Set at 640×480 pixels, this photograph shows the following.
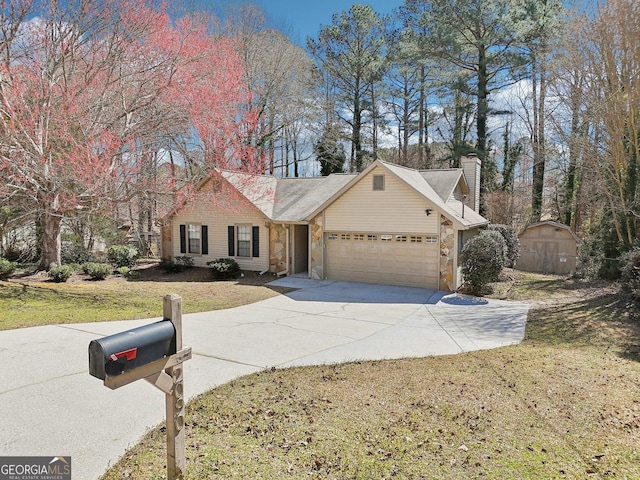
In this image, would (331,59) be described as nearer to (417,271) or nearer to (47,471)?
(417,271)

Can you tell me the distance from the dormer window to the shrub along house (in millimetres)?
36

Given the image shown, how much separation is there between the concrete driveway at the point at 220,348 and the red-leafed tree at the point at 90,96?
5.26 m

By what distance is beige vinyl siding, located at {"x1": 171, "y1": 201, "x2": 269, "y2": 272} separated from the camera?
18.3 metres

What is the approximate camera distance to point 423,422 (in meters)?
4.95

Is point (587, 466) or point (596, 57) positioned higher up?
point (596, 57)

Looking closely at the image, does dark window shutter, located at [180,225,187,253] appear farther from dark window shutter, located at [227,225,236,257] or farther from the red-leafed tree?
the red-leafed tree

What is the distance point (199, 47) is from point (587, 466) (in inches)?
582

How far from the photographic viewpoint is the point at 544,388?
6.04 meters

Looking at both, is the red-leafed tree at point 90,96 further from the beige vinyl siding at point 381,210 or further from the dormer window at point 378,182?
the dormer window at point 378,182

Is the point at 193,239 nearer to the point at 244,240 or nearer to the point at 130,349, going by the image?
the point at 244,240

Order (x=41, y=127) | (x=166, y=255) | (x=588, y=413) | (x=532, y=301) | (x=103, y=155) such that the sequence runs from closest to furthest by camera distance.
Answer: (x=588, y=413) → (x=41, y=127) → (x=103, y=155) → (x=532, y=301) → (x=166, y=255)

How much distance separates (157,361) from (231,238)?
15991 mm

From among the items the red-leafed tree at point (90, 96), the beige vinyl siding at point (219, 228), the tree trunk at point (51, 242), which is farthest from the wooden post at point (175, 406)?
the beige vinyl siding at point (219, 228)

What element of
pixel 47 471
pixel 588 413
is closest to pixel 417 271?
pixel 588 413
